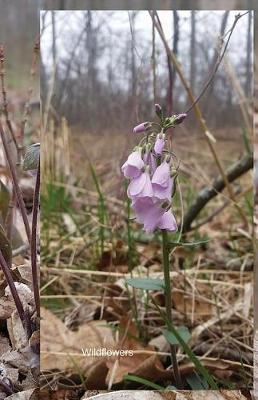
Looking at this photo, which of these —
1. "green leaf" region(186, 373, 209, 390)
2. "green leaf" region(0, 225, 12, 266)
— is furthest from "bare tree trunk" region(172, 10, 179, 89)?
"green leaf" region(186, 373, 209, 390)

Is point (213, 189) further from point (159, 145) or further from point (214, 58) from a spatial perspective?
point (159, 145)

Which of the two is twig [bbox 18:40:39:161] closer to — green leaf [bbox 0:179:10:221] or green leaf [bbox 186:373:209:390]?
green leaf [bbox 0:179:10:221]

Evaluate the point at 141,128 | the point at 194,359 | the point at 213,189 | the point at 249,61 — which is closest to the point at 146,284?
the point at 194,359

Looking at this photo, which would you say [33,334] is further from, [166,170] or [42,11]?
[42,11]

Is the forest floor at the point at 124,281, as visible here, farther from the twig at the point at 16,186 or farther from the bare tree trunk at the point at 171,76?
the twig at the point at 16,186

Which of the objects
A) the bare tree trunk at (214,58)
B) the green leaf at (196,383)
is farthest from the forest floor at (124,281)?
the bare tree trunk at (214,58)

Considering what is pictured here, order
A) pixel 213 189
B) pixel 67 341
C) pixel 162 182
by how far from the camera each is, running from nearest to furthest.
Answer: pixel 162 182 < pixel 67 341 < pixel 213 189

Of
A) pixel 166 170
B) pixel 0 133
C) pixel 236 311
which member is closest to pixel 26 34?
pixel 0 133
